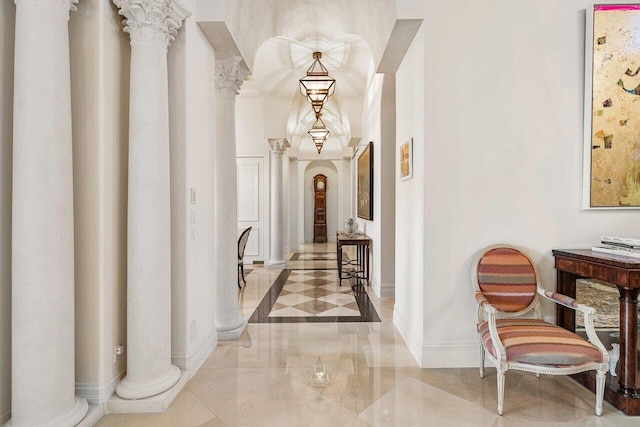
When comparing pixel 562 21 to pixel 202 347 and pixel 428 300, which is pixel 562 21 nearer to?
pixel 428 300

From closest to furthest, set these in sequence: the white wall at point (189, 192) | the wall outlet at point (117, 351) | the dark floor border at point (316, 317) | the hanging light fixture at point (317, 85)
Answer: the wall outlet at point (117, 351)
the white wall at point (189, 192)
the dark floor border at point (316, 317)
the hanging light fixture at point (317, 85)

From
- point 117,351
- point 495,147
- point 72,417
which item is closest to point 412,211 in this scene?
point 495,147

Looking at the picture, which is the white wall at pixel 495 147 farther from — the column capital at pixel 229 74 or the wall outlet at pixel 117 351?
the wall outlet at pixel 117 351

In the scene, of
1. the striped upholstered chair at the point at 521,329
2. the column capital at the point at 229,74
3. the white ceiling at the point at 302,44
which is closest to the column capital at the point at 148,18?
the white ceiling at the point at 302,44

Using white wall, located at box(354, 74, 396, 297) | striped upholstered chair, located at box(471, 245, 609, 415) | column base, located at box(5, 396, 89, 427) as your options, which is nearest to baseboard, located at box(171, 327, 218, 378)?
column base, located at box(5, 396, 89, 427)

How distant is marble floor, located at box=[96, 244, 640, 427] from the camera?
230cm

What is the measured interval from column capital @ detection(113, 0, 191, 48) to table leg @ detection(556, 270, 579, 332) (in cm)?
363

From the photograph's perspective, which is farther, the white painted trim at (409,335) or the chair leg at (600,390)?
the white painted trim at (409,335)

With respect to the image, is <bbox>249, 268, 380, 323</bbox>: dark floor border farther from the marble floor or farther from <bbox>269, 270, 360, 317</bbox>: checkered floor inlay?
the marble floor

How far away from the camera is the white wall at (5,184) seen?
79.9 inches

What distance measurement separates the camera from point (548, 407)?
2.46 metres

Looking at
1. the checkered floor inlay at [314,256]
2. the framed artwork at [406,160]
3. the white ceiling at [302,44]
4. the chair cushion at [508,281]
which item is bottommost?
the checkered floor inlay at [314,256]

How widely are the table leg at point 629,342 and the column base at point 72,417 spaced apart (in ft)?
11.3

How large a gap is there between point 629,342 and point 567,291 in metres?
0.65
